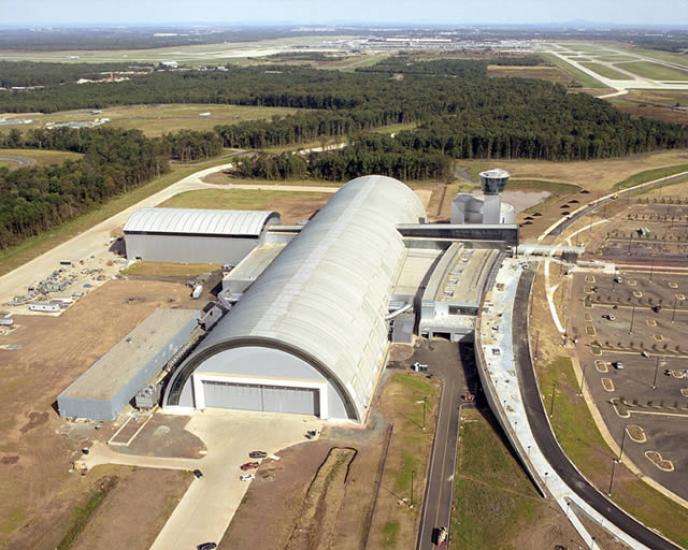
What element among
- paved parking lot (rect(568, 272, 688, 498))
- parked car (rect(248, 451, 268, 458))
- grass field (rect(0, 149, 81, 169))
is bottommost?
paved parking lot (rect(568, 272, 688, 498))

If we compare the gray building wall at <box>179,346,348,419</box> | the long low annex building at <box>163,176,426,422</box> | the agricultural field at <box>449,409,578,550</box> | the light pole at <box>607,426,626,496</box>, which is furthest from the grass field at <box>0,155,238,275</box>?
the light pole at <box>607,426,626,496</box>

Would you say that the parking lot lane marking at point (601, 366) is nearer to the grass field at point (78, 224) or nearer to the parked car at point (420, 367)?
the parked car at point (420, 367)

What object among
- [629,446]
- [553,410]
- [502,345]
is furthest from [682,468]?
[502,345]

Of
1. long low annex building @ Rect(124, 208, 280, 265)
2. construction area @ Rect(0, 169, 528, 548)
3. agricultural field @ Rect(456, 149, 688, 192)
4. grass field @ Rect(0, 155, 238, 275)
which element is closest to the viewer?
construction area @ Rect(0, 169, 528, 548)

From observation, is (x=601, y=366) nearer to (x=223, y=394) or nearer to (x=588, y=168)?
(x=223, y=394)

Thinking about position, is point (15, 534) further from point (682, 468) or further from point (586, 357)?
point (586, 357)

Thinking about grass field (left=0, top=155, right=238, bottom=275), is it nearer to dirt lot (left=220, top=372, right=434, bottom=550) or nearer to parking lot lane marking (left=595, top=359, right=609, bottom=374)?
dirt lot (left=220, top=372, right=434, bottom=550)

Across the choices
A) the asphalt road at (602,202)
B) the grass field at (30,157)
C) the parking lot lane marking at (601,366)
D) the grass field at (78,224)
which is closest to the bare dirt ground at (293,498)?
the parking lot lane marking at (601,366)

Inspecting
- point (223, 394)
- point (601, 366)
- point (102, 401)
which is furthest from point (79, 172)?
point (601, 366)
